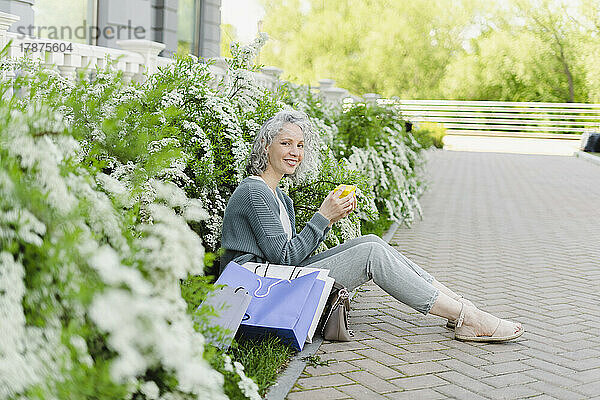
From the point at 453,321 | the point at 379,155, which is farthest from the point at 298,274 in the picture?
the point at 379,155

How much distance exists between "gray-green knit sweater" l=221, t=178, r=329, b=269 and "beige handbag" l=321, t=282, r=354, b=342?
28cm

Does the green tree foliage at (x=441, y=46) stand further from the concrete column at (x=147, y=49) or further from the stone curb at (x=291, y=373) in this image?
the stone curb at (x=291, y=373)

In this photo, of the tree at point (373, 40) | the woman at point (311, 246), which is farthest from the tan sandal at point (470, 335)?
the tree at point (373, 40)

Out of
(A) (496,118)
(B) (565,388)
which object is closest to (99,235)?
(B) (565,388)

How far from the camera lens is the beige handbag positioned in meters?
4.30

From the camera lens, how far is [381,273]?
4398 millimetres

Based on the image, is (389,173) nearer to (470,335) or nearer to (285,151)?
(285,151)

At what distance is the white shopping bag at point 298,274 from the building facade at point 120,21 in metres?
6.11

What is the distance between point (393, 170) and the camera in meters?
8.81

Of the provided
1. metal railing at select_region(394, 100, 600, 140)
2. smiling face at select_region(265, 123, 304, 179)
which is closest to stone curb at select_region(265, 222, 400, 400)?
smiling face at select_region(265, 123, 304, 179)

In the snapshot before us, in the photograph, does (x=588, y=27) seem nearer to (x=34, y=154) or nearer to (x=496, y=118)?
(x=496, y=118)

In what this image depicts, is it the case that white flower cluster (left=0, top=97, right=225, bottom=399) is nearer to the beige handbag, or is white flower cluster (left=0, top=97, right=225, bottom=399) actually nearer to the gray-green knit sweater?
the gray-green knit sweater

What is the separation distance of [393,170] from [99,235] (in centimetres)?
685

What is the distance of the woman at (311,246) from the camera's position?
171 inches
